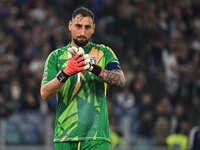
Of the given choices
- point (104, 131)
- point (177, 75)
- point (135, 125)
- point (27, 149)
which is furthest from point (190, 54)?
point (104, 131)

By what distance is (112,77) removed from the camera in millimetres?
4746

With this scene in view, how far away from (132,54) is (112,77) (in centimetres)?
1133

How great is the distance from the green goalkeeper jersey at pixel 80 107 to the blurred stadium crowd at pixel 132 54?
21.6 feet

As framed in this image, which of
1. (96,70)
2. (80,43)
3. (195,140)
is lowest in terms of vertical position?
(195,140)

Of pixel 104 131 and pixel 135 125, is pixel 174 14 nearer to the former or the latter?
pixel 135 125

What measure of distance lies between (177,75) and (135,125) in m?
3.47

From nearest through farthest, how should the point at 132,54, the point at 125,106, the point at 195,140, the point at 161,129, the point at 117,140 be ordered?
the point at 195,140, the point at 117,140, the point at 161,129, the point at 125,106, the point at 132,54

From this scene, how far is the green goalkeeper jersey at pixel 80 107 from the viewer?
482 cm

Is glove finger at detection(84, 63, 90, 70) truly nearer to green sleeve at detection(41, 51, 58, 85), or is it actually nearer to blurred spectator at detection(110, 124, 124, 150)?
green sleeve at detection(41, 51, 58, 85)

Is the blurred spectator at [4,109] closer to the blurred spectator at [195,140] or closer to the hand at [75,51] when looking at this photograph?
the blurred spectator at [195,140]

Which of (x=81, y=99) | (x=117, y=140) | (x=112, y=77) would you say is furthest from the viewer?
(x=117, y=140)

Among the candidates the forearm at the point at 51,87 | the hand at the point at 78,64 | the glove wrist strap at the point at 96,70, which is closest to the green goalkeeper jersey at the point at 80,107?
the forearm at the point at 51,87

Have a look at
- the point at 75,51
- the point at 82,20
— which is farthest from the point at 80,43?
the point at 75,51

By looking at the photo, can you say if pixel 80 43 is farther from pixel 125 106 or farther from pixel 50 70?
pixel 125 106
